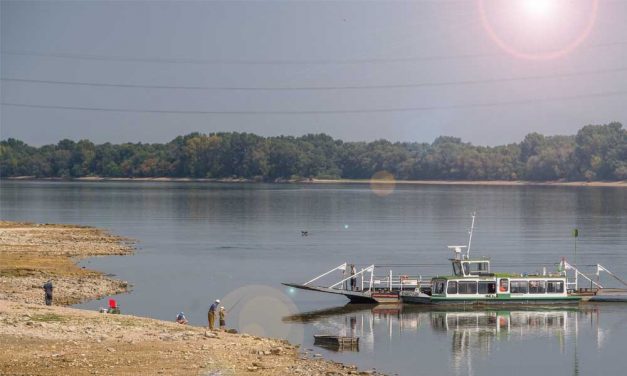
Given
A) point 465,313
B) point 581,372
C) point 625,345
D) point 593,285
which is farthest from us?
point 593,285

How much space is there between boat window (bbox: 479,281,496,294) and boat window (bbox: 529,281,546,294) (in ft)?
10.7

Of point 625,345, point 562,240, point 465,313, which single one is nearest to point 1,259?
point 465,313

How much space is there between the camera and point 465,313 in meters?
80.4

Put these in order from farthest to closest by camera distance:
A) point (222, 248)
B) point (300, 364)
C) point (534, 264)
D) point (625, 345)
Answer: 1. point (222, 248)
2. point (534, 264)
3. point (625, 345)
4. point (300, 364)

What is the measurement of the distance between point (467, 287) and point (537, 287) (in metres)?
6.19

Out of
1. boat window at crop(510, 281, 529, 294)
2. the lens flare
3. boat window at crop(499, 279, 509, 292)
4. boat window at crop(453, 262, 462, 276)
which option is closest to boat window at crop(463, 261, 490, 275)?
boat window at crop(453, 262, 462, 276)

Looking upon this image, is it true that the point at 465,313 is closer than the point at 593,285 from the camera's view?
Yes

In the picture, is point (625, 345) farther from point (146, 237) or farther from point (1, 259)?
point (146, 237)

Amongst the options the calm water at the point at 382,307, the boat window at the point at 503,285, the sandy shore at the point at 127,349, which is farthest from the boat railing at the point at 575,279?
the sandy shore at the point at 127,349

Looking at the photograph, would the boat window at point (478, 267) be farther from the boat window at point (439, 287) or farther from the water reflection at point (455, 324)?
the water reflection at point (455, 324)

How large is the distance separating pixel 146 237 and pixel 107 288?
Answer: 6876 centimetres

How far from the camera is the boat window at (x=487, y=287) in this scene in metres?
83.2

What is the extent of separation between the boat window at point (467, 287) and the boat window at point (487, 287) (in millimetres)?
514

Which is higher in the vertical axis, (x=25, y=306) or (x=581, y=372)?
(x=25, y=306)
